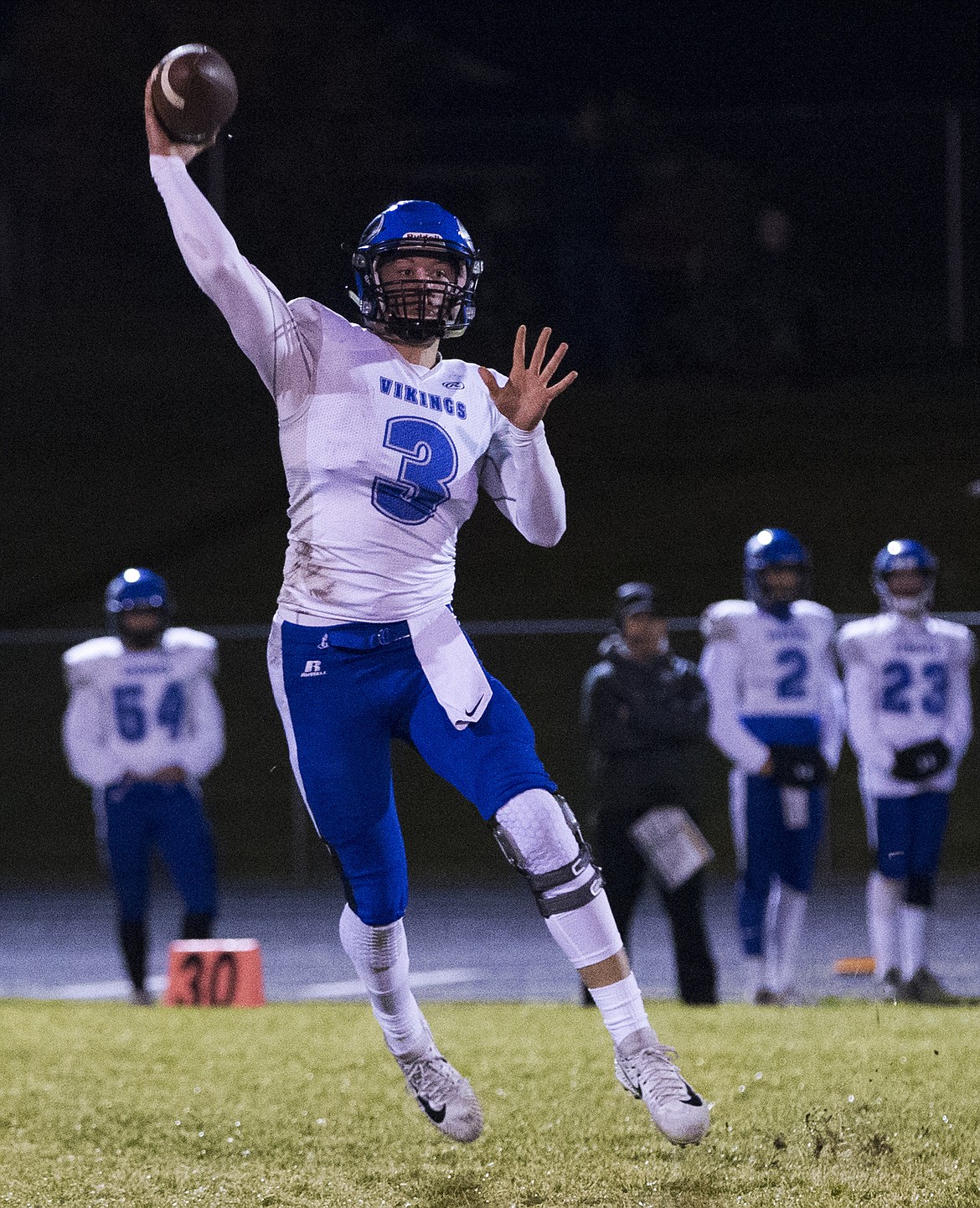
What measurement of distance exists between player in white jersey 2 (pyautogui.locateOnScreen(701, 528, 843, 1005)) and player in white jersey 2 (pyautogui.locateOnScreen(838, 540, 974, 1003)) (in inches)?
8.3

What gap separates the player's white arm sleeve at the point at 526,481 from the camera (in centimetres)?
499

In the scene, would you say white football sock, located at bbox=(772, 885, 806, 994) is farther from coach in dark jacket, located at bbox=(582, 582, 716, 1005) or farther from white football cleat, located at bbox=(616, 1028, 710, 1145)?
white football cleat, located at bbox=(616, 1028, 710, 1145)

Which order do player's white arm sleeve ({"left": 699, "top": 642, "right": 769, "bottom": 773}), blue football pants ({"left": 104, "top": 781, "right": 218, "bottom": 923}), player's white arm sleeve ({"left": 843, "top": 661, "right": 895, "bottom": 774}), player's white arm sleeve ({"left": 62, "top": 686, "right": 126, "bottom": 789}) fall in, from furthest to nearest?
1. player's white arm sleeve ({"left": 62, "top": 686, "right": 126, "bottom": 789})
2. blue football pants ({"left": 104, "top": 781, "right": 218, "bottom": 923})
3. player's white arm sleeve ({"left": 843, "top": 661, "right": 895, "bottom": 774})
4. player's white arm sleeve ({"left": 699, "top": 642, "right": 769, "bottom": 773})

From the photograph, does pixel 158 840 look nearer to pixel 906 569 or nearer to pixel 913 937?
pixel 913 937

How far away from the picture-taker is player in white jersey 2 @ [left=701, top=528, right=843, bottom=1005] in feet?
29.9

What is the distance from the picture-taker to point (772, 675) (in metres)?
9.28

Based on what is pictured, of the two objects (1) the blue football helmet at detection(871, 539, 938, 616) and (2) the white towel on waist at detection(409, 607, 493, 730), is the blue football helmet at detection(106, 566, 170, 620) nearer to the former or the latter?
(1) the blue football helmet at detection(871, 539, 938, 616)

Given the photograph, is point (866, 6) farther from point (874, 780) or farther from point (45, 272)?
point (874, 780)

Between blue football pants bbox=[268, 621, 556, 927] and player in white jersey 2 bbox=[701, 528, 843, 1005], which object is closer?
blue football pants bbox=[268, 621, 556, 927]

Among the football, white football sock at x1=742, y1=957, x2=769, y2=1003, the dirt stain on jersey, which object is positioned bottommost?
white football sock at x1=742, y1=957, x2=769, y2=1003

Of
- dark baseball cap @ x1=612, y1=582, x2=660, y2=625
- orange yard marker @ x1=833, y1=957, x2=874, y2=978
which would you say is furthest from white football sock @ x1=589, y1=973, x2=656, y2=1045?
orange yard marker @ x1=833, y1=957, x2=874, y2=978

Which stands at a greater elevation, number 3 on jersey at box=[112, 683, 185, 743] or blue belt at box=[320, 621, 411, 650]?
blue belt at box=[320, 621, 411, 650]

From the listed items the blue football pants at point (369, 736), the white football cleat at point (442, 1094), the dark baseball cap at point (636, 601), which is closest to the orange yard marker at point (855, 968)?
the dark baseball cap at point (636, 601)

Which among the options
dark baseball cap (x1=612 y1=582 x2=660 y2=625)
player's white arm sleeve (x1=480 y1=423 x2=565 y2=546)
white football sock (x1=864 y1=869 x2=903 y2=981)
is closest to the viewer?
player's white arm sleeve (x1=480 y1=423 x2=565 y2=546)
